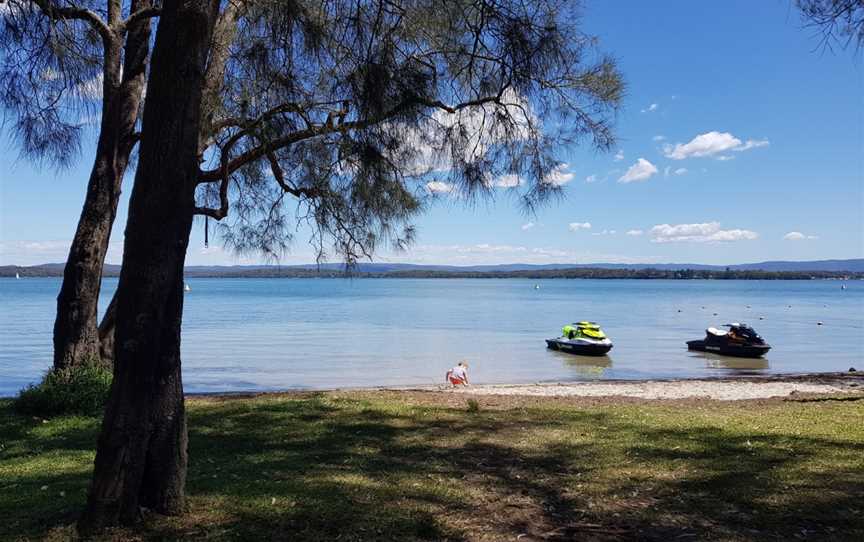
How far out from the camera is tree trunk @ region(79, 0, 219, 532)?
345cm

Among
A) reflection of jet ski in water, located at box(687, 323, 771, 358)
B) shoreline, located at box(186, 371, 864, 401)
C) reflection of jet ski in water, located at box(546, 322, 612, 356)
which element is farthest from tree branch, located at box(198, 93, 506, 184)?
reflection of jet ski in water, located at box(687, 323, 771, 358)

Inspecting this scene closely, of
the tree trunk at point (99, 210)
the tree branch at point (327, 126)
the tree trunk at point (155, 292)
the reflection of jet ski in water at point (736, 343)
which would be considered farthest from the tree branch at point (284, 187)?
the reflection of jet ski in water at point (736, 343)

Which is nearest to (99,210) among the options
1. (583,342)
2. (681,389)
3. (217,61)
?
(217,61)

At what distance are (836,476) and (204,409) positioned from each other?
22.4 feet

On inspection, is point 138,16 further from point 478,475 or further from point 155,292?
point 478,475

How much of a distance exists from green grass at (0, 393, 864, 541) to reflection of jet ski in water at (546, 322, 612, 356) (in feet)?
56.0

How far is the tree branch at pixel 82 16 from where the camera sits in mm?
5584

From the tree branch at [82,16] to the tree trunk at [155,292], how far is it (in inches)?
106

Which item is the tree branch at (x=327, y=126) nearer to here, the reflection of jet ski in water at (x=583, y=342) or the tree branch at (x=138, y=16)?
the tree branch at (x=138, y=16)

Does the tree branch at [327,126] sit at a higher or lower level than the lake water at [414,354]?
higher

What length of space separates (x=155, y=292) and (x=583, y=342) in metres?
23.0

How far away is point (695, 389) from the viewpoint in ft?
44.2

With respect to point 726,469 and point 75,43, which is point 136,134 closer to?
point 75,43

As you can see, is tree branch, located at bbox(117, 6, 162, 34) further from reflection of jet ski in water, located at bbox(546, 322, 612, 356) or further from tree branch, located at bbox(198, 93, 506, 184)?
reflection of jet ski in water, located at bbox(546, 322, 612, 356)
